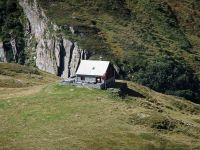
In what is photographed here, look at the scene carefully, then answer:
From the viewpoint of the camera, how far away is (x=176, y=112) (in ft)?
329

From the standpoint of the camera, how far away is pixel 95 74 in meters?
94.9

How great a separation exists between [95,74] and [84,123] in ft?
68.8

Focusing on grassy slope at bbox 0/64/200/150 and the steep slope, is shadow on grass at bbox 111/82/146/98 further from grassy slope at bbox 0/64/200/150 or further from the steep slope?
grassy slope at bbox 0/64/200/150

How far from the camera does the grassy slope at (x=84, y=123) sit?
68688 mm

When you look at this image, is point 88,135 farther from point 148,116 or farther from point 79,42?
point 79,42

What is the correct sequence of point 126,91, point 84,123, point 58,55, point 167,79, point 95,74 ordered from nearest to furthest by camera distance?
1. point 84,123
2. point 95,74
3. point 126,91
4. point 167,79
5. point 58,55

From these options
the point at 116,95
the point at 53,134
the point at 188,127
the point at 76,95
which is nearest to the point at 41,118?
the point at 53,134

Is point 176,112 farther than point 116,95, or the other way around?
point 176,112

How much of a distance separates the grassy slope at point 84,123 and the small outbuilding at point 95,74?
3411mm

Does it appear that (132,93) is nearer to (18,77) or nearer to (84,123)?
(84,123)

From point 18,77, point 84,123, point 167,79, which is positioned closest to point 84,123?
point 84,123

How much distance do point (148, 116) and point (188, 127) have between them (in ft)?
25.4

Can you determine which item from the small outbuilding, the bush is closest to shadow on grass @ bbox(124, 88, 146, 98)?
the small outbuilding

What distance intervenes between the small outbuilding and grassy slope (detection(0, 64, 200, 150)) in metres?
3.41
